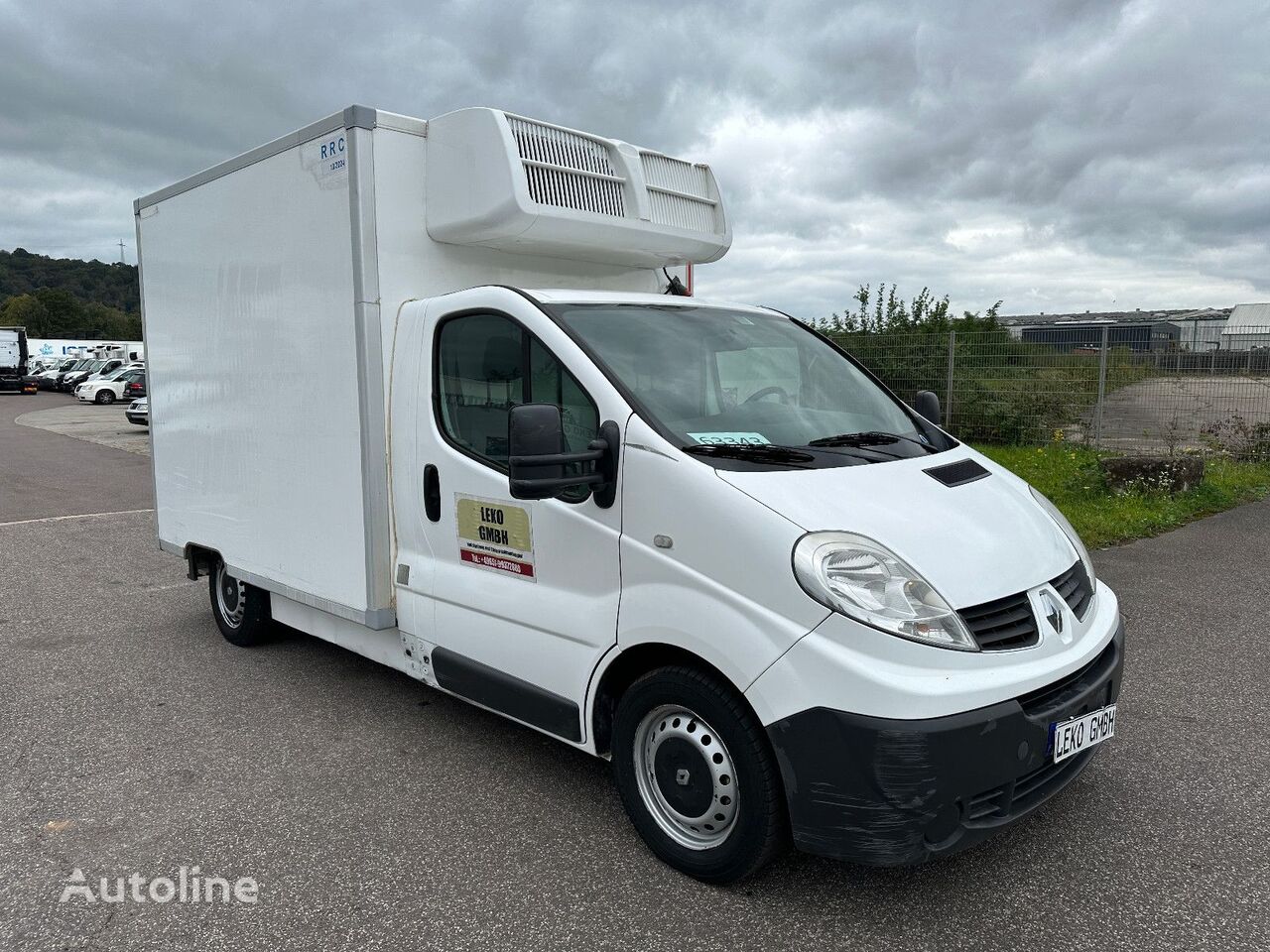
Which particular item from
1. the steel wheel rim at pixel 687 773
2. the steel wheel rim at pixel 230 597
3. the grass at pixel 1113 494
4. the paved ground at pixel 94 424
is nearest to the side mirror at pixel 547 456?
the steel wheel rim at pixel 687 773

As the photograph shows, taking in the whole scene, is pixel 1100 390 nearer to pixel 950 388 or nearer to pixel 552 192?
pixel 950 388

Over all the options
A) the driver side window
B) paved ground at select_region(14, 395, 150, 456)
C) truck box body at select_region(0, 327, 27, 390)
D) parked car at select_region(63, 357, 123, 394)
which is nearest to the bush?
the driver side window

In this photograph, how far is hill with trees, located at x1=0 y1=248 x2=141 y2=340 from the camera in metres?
94.8

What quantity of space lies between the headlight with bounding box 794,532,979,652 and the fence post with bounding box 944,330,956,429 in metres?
10.6

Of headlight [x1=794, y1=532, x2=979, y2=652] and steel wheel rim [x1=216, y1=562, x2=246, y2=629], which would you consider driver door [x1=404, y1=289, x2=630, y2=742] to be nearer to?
headlight [x1=794, y1=532, x2=979, y2=652]

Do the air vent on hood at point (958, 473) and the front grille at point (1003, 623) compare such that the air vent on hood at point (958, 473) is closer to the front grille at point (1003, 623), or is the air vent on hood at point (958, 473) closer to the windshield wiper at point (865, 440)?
the windshield wiper at point (865, 440)

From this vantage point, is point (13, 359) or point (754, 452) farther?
point (13, 359)

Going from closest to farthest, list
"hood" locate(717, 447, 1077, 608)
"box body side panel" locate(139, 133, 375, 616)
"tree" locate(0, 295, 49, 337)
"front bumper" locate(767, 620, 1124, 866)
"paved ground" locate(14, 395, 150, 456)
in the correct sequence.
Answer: "front bumper" locate(767, 620, 1124, 866)
"hood" locate(717, 447, 1077, 608)
"box body side panel" locate(139, 133, 375, 616)
"paved ground" locate(14, 395, 150, 456)
"tree" locate(0, 295, 49, 337)

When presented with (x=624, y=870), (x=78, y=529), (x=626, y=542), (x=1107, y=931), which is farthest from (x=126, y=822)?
(x=78, y=529)

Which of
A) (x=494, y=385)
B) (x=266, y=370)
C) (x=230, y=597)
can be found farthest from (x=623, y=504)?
(x=230, y=597)

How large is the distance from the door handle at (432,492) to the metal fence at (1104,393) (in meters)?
10.2

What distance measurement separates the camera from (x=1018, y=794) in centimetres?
270

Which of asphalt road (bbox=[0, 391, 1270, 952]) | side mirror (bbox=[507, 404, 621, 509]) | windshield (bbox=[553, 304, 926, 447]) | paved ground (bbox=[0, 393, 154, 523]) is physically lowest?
paved ground (bbox=[0, 393, 154, 523])

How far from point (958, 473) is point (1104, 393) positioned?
31.9 feet
